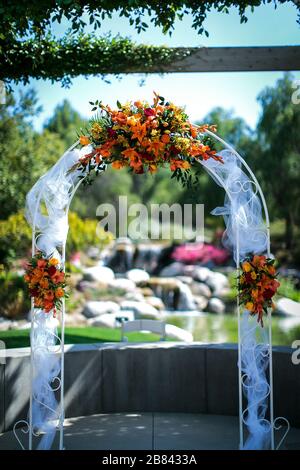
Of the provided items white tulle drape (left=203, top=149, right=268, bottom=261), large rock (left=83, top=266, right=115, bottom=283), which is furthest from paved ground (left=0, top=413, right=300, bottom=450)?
large rock (left=83, top=266, right=115, bottom=283)

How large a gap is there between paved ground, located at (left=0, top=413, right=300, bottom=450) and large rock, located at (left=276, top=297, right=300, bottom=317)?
9.47 m

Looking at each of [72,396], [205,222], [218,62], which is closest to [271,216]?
[205,222]

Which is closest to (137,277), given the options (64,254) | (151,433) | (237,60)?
(237,60)

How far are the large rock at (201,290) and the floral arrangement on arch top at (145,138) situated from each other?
41.9ft

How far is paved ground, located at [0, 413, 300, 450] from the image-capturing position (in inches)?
188

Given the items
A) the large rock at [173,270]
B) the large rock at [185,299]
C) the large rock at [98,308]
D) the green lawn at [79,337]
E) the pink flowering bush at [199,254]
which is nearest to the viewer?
the green lawn at [79,337]

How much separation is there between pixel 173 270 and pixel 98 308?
5.97m

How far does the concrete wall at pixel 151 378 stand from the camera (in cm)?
574

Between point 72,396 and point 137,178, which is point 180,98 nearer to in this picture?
point 137,178

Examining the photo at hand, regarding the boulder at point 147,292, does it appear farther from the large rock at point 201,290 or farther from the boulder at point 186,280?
the boulder at point 186,280

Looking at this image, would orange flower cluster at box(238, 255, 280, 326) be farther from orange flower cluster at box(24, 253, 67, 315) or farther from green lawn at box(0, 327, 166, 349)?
green lawn at box(0, 327, 166, 349)

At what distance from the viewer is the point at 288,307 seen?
15.0 meters

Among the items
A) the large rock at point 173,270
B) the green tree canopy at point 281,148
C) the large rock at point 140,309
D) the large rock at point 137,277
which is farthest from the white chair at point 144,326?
the large rock at point 173,270

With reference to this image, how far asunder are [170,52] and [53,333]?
12.2 feet
